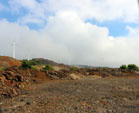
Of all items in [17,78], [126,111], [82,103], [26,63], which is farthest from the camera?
[26,63]

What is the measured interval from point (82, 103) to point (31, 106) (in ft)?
5.70

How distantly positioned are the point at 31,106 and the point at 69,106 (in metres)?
1.23

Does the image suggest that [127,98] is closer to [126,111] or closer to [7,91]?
[126,111]

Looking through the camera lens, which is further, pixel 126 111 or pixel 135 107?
pixel 135 107

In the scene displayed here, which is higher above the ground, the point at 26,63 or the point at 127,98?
the point at 26,63

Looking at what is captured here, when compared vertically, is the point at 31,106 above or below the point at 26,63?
below

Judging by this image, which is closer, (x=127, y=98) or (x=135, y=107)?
(x=135, y=107)

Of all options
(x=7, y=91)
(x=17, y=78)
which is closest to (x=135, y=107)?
(x=7, y=91)

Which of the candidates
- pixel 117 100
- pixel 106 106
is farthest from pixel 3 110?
pixel 117 100

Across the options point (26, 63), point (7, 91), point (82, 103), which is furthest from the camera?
point (26, 63)

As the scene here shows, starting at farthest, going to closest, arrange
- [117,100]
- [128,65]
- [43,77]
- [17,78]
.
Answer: [128,65], [43,77], [17,78], [117,100]

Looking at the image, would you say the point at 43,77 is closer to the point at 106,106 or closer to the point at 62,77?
the point at 62,77

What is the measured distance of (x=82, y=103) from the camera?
5332mm

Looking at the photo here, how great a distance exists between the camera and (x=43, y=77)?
13547 mm
